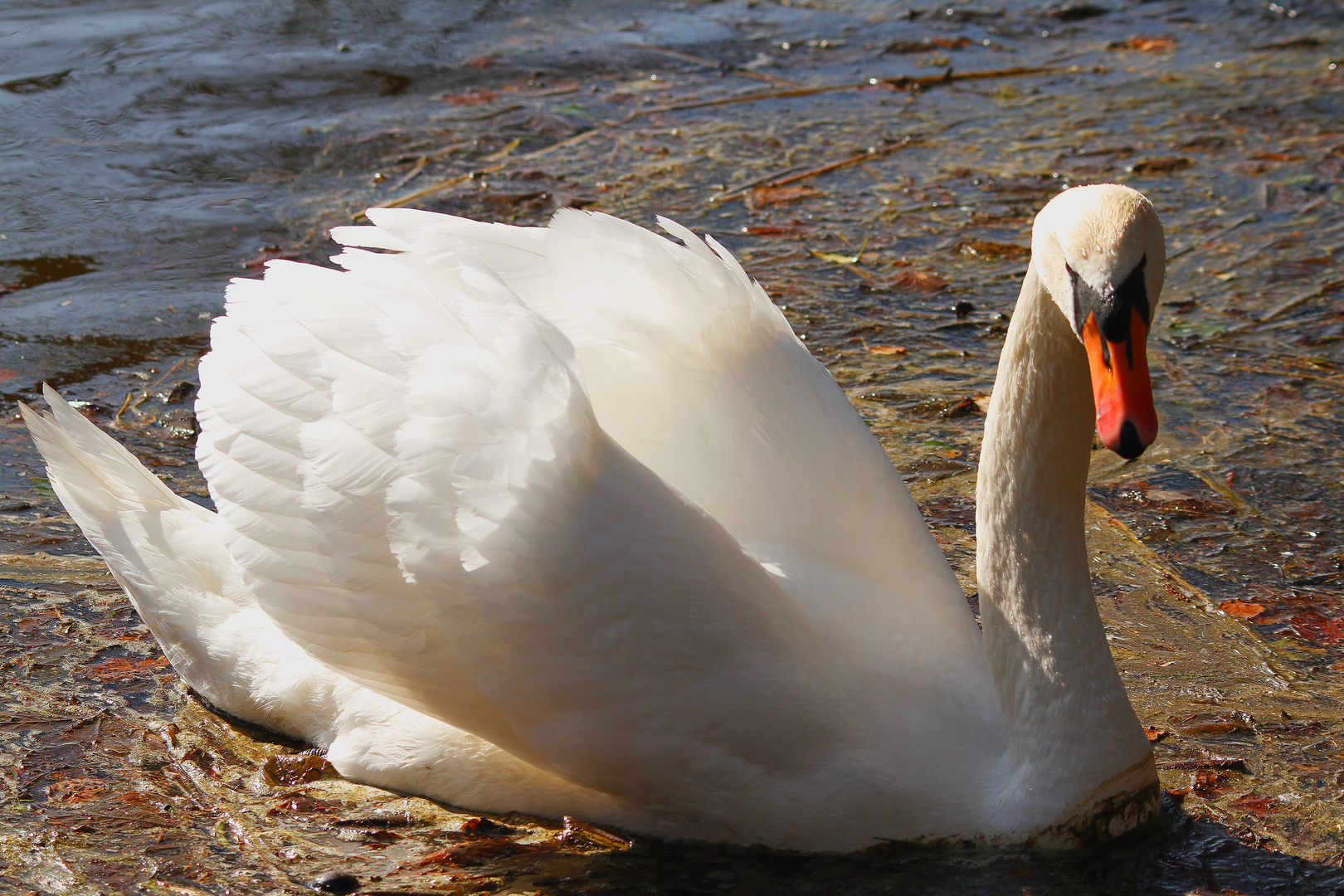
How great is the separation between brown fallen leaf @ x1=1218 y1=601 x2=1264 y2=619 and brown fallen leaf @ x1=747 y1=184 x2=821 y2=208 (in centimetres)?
353

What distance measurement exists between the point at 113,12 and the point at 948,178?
5608 mm

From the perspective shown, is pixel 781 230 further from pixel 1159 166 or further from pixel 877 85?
pixel 877 85

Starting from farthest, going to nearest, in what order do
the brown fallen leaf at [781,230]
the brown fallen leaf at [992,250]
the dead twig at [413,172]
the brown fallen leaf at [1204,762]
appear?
the dead twig at [413,172], the brown fallen leaf at [781,230], the brown fallen leaf at [992,250], the brown fallen leaf at [1204,762]

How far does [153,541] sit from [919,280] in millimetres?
3611

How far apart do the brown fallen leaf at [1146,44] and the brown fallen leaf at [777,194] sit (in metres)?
3.76

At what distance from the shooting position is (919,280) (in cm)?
598

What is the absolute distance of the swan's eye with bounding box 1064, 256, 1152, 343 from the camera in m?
2.27

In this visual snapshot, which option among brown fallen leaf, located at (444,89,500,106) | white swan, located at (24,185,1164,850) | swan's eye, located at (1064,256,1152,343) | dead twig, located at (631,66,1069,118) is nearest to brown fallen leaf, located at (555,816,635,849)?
white swan, located at (24,185,1164,850)

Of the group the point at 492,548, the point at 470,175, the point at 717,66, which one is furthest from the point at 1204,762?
the point at 717,66


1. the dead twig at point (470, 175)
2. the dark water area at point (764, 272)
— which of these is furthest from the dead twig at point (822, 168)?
the dead twig at point (470, 175)

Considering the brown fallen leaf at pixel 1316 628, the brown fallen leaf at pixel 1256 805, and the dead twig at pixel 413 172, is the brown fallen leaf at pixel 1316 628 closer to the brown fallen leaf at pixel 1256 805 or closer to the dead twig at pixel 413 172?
the brown fallen leaf at pixel 1256 805

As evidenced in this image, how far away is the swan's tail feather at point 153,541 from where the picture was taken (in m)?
3.29

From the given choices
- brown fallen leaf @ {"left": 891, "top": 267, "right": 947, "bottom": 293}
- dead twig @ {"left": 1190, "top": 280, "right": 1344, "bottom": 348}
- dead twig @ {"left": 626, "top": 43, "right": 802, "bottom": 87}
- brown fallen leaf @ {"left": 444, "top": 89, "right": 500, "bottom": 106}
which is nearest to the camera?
dead twig @ {"left": 1190, "top": 280, "right": 1344, "bottom": 348}

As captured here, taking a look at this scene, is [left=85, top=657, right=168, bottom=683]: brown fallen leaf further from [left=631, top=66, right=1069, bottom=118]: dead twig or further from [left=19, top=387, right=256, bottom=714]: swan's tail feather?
[left=631, top=66, right=1069, bottom=118]: dead twig
